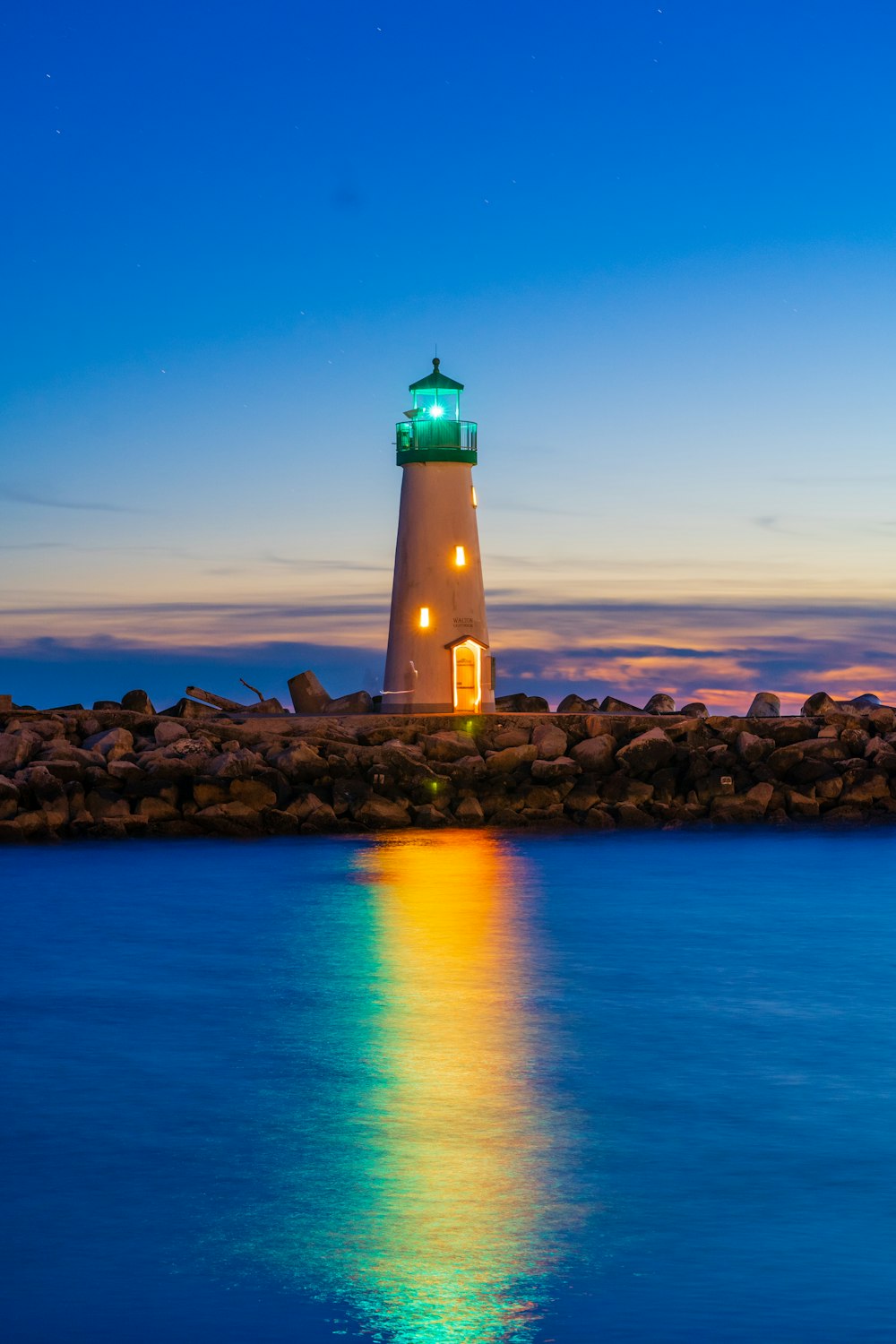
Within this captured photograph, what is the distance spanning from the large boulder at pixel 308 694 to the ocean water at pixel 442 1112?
25.3 ft

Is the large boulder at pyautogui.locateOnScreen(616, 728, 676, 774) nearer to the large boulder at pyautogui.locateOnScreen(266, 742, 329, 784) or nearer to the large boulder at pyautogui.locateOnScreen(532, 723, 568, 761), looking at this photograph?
the large boulder at pyautogui.locateOnScreen(532, 723, 568, 761)

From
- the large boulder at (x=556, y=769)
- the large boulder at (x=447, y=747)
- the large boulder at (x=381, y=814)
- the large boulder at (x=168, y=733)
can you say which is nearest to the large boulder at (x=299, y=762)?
the large boulder at (x=381, y=814)

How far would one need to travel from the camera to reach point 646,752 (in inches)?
792

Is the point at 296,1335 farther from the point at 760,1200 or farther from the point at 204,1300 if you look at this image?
the point at 760,1200

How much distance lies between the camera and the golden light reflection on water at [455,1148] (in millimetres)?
5883

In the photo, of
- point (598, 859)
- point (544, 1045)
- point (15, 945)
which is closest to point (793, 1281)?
point (544, 1045)

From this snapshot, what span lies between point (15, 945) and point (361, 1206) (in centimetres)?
731

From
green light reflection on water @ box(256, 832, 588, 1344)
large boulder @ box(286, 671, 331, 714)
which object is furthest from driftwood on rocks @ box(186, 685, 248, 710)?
green light reflection on water @ box(256, 832, 588, 1344)

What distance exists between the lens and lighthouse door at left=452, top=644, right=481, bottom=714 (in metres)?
22.7

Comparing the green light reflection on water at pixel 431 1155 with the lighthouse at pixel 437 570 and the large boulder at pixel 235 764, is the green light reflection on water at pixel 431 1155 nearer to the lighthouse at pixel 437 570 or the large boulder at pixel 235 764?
the large boulder at pixel 235 764

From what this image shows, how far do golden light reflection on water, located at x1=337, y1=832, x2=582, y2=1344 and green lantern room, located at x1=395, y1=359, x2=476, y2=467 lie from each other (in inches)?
372

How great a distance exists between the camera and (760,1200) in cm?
712

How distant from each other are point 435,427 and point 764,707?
20.1 ft

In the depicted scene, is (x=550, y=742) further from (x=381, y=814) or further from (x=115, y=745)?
(x=115, y=745)
